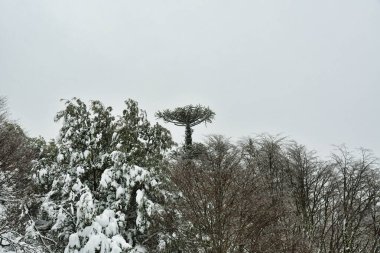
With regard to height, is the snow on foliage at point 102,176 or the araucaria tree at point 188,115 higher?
the araucaria tree at point 188,115

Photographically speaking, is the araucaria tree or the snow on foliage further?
the araucaria tree

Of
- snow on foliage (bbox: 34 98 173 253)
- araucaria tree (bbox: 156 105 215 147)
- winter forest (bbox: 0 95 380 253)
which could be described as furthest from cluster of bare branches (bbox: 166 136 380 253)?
araucaria tree (bbox: 156 105 215 147)

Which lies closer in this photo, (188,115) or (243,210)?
(243,210)

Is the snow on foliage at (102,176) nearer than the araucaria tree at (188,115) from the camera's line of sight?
Yes

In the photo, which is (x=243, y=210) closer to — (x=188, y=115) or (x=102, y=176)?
(x=102, y=176)

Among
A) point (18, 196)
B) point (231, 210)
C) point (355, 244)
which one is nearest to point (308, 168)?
point (355, 244)

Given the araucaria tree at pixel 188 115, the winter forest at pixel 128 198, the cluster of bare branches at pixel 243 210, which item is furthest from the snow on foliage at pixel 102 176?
the araucaria tree at pixel 188 115

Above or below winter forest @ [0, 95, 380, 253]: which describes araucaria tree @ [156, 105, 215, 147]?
above

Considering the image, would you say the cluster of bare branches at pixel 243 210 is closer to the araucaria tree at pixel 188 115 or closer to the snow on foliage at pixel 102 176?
the snow on foliage at pixel 102 176

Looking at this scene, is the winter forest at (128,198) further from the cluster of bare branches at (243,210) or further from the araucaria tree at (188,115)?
the araucaria tree at (188,115)

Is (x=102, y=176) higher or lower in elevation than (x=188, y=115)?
lower

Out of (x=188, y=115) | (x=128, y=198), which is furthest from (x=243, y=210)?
(x=188, y=115)

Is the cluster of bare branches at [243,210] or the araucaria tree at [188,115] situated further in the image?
the araucaria tree at [188,115]

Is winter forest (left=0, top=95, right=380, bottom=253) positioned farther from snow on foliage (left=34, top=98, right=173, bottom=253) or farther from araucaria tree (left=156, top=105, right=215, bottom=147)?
araucaria tree (left=156, top=105, right=215, bottom=147)
